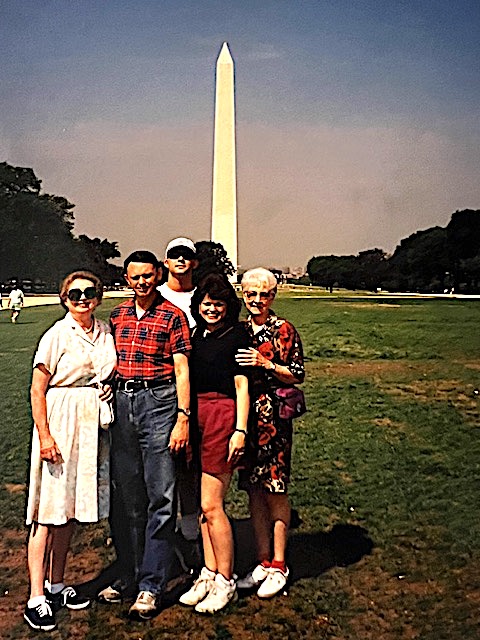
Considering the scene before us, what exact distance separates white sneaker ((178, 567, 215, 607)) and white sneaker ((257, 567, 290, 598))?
17 centimetres

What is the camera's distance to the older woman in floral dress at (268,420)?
103 inches

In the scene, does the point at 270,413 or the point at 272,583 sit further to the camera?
the point at 272,583

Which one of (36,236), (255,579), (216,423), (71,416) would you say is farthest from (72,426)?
(36,236)

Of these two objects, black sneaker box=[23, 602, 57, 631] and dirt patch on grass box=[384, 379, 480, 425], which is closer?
black sneaker box=[23, 602, 57, 631]

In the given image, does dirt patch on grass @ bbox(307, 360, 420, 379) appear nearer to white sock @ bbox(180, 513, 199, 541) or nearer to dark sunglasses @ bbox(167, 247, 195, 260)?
white sock @ bbox(180, 513, 199, 541)

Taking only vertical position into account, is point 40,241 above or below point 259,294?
above

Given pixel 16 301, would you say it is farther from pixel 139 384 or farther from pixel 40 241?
pixel 139 384

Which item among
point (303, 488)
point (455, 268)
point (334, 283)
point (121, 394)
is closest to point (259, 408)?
point (121, 394)

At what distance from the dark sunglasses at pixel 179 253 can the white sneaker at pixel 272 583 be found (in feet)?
3.47

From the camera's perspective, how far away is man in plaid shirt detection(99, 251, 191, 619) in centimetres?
248

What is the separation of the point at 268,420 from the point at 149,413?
1.24ft

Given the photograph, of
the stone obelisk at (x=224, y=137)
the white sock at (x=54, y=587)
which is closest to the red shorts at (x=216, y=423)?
the white sock at (x=54, y=587)

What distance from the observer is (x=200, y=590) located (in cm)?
277

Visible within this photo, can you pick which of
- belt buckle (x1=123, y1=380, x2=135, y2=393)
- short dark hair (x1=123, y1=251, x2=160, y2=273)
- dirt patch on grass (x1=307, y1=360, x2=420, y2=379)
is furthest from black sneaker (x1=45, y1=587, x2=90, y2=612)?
dirt patch on grass (x1=307, y1=360, x2=420, y2=379)
